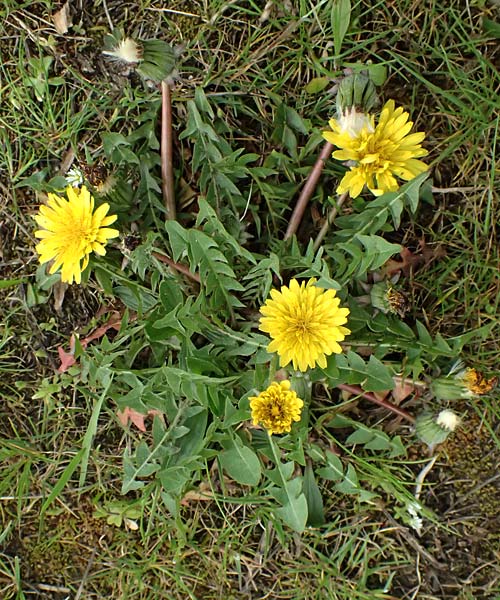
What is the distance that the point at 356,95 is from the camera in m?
1.40

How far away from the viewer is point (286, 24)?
163 cm

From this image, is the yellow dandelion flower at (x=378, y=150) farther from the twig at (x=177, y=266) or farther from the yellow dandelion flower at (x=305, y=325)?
the twig at (x=177, y=266)

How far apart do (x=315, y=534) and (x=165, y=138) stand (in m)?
1.15

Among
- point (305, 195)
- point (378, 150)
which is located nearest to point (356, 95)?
point (378, 150)

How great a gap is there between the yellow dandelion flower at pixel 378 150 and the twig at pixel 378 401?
54cm

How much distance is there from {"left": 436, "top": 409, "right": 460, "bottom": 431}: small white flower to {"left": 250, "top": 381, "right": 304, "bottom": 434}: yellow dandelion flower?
45cm

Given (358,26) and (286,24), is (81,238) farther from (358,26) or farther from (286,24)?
(358,26)

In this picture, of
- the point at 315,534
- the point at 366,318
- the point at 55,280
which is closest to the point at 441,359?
the point at 366,318

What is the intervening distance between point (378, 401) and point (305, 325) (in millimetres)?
430

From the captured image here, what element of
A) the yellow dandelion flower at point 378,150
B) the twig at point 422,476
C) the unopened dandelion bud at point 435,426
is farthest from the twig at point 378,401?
the yellow dandelion flower at point 378,150

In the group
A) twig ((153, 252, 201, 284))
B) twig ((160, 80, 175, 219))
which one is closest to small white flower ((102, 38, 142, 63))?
twig ((160, 80, 175, 219))

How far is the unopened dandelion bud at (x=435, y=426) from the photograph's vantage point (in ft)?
5.18

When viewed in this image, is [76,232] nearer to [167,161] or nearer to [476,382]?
[167,161]

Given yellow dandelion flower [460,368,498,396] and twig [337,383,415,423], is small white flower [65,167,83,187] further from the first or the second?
yellow dandelion flower [460,368,498,396]
